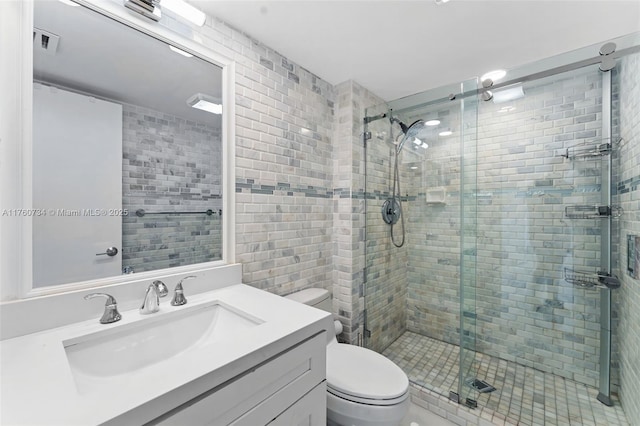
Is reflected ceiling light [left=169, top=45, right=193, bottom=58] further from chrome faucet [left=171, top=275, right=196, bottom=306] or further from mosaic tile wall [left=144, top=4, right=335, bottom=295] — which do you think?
chrome faucet [left=171, top=275, right=196, bottom=306]

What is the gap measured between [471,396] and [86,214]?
7.95 ft

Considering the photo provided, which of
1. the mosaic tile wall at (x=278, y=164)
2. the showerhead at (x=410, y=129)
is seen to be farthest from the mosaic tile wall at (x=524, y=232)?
the mosaic tile wall at (x=278, y=164)

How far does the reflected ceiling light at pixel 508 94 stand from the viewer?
2.00 m

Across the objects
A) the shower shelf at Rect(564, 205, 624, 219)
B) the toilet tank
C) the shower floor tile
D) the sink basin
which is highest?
the shower shelf at Rect(564, 205, 624, 219)

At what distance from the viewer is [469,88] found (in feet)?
6.24

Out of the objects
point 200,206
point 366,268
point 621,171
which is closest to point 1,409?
point 200,206

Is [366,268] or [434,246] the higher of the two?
[434,246]

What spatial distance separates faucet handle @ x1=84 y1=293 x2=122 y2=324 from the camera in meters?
0.99

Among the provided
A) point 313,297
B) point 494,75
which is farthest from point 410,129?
point 313,297

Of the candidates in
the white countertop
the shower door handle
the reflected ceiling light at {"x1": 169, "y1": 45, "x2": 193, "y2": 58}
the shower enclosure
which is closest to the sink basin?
the white countertop

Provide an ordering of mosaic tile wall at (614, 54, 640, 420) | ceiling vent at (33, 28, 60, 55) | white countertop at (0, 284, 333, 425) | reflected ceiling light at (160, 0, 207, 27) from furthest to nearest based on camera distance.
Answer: mosaic tile wall at (614, 54, 640, 420)
reflected ceiling light at (160, 0, 207, 27)
ceiling vent at (33, 28, 60, 55)
white countertop at (0, 284, 333, 425)

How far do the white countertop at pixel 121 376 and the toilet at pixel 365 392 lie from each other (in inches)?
19.9

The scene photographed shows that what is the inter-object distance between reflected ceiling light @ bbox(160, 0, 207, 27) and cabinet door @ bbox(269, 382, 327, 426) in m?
1.74

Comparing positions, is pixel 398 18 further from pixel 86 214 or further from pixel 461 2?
pixel 86 214
